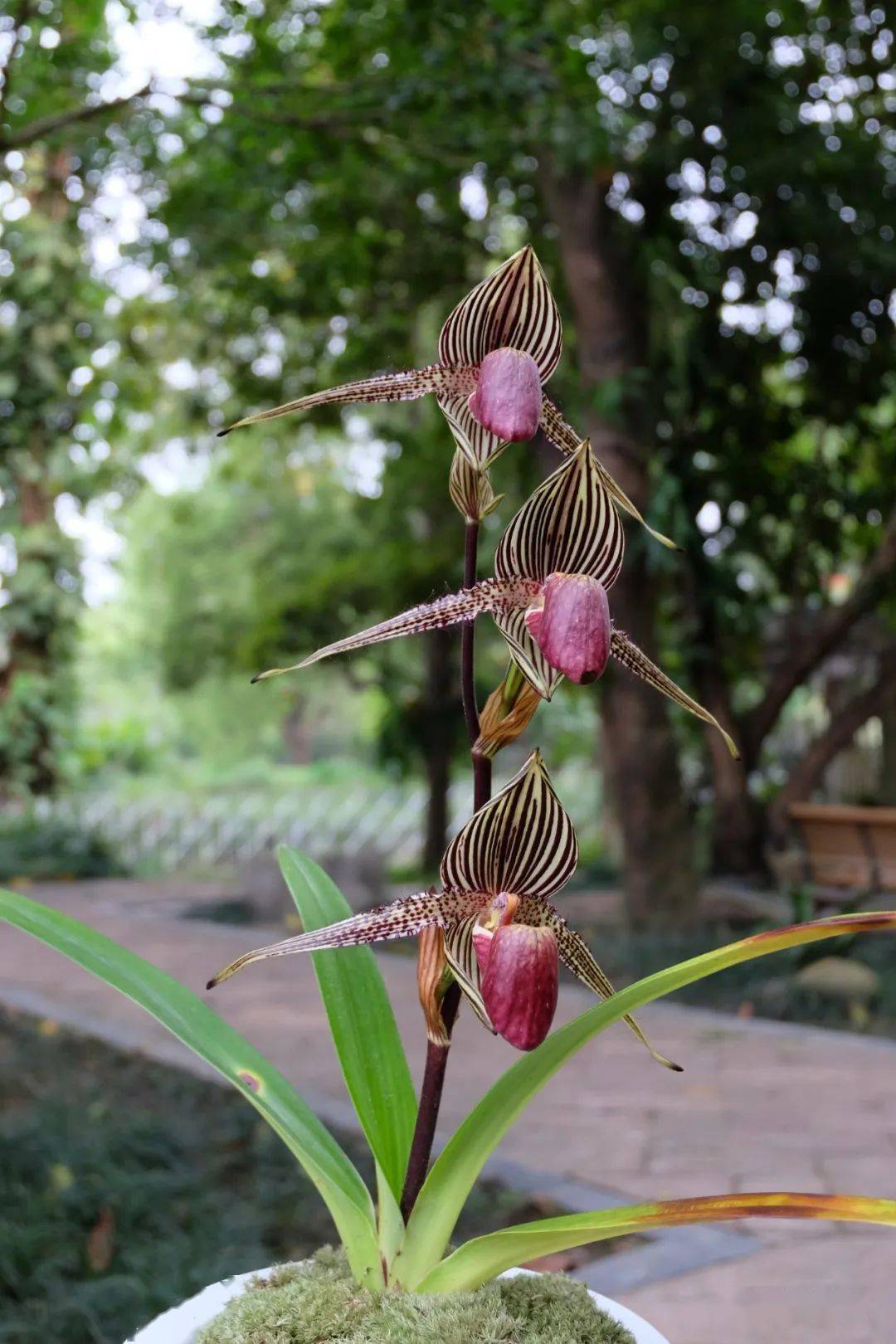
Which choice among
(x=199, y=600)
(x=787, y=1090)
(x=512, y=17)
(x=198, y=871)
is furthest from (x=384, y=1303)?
(x=199, y=600)

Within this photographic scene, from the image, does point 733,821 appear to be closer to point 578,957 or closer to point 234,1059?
point 234,1059

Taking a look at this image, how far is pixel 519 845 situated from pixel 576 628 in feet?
0.77

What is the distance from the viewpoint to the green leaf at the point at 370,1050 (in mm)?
1541

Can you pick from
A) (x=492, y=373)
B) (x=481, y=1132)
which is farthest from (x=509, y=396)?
(x=481, y=1132)

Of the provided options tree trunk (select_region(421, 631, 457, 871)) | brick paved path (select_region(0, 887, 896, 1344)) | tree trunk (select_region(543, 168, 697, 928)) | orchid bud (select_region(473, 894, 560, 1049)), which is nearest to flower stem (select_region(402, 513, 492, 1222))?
orchid bud (select_region(473, 894, 560, 1049))

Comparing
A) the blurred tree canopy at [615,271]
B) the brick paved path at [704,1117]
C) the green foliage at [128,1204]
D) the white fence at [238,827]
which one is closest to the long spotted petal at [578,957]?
the brick paved path at [704,1117]

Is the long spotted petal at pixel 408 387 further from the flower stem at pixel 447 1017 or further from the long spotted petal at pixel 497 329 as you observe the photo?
the flower stem at pixel 447 1017

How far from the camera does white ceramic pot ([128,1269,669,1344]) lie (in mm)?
1411

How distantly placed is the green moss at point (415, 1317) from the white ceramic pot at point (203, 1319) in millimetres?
28

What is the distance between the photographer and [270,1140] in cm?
398

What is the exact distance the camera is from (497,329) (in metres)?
1.30

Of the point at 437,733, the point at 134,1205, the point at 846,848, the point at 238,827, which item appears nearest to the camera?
the point at 134,1205

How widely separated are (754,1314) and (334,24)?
259 inches

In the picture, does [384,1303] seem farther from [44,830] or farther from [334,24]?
[44,830]
